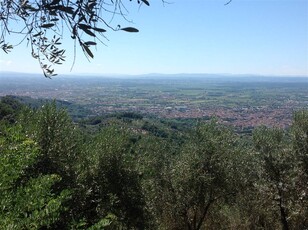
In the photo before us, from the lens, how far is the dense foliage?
41.7 ft

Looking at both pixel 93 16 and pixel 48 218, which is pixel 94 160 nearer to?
pixel 48 218

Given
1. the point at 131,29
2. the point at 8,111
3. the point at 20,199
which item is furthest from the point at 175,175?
the point at 8,111

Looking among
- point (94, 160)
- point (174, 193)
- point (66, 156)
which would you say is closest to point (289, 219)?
point (174, 193)

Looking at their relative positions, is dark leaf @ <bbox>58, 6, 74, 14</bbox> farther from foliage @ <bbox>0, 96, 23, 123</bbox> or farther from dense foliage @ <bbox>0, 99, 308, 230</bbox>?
foliage @ <bbox>0, 96, 23, 123</bbox>

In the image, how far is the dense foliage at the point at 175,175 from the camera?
12.7m

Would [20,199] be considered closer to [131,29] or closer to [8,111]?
[131,29]

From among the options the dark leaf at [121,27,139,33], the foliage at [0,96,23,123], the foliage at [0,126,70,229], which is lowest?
the foliage at [0,96,23,123]

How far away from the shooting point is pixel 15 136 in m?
7.07

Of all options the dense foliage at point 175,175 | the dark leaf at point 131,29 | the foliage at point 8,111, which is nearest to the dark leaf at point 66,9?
the dark leaf at point 131,29

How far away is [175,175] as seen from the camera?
53.6ft

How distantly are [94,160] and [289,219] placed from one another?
9.98 m

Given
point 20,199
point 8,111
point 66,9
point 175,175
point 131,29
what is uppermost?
point 66,9

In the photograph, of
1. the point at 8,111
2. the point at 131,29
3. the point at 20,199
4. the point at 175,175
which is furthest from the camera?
the point at 8,111

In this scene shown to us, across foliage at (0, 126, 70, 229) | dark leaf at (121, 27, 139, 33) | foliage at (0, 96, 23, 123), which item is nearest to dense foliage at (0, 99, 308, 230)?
foliage at (0, 96, 23, 123)
